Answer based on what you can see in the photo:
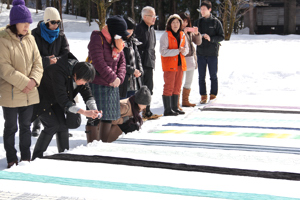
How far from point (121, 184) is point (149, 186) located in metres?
0.17

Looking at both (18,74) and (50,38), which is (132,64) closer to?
(50,38)

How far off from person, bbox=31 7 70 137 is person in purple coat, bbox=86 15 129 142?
0.56m

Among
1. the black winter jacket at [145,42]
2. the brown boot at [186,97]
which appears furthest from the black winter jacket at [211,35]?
the black winter jacket at [145,42]

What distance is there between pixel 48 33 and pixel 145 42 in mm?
1646

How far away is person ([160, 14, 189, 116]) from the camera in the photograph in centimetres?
609

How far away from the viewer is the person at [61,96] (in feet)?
11.5

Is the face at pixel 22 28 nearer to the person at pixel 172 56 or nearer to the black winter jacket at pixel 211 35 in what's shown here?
the person at pixel 172 56

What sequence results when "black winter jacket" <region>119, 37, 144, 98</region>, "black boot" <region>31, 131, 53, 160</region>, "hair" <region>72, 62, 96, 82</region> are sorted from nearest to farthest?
1. "hair" <region>72, 62, 96, 82</region>
2. "black boot" <region>31, 131, 53, 160</region>
3. "black winter jacket" <region>119, 37, 144, 98</region>

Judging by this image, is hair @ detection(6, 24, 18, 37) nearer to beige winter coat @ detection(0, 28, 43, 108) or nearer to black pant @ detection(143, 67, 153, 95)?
beige winter coat @ detection(0, 28, 43, 108)

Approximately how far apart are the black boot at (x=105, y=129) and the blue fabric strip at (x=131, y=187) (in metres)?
1.53

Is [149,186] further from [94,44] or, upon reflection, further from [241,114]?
[241,114]

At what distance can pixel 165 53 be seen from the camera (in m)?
6.08

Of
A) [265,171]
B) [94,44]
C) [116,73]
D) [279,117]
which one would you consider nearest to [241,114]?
[279,117]

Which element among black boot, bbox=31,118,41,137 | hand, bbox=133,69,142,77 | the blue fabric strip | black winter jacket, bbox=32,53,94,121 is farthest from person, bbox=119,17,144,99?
the blue fabric strip
